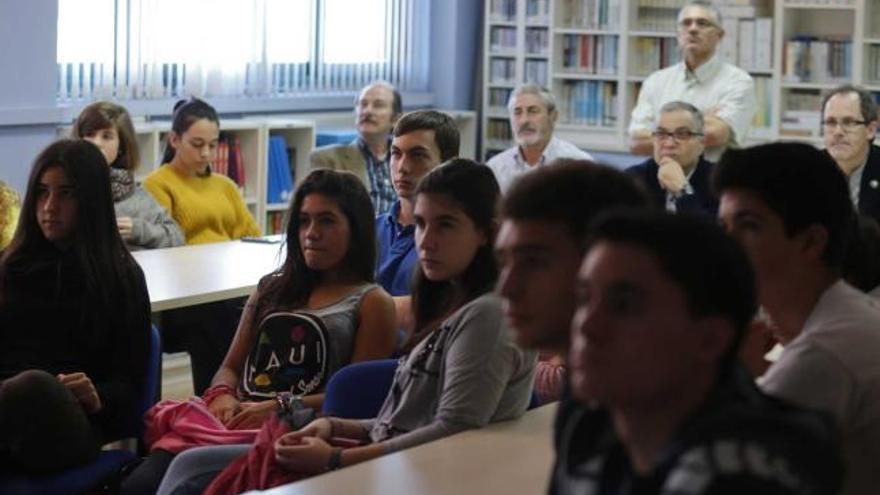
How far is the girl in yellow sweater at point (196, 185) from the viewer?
20.3 ft

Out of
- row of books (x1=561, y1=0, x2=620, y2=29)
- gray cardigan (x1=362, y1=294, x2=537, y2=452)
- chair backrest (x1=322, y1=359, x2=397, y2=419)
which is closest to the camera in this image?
gray cardigan (x1=362, y1=294, x2=537, y2=452)

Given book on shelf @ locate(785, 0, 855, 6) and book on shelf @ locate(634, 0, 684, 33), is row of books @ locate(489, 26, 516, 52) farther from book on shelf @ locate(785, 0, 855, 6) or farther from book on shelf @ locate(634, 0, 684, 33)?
book on shelf @ locate(785, 0, 855, 6)

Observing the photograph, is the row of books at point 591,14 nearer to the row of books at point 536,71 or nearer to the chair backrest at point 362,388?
the row of books at point 536,71

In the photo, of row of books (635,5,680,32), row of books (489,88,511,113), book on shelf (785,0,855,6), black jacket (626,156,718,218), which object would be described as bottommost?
black jacket (626,156,718,218)

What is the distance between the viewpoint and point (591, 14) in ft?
30.6

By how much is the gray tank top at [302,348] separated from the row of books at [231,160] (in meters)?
4.31

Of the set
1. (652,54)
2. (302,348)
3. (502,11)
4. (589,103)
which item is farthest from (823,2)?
(302,348)

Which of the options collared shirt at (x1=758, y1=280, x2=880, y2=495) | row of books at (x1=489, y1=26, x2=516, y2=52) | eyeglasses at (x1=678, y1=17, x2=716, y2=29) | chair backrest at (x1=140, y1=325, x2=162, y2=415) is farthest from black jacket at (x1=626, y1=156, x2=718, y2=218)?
row of books at (x1=489, y1=26, x2=516, y2=52)

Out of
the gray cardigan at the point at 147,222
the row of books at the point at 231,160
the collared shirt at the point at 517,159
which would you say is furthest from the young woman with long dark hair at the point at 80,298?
the row of books at the point at 231,160

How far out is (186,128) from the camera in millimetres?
6215

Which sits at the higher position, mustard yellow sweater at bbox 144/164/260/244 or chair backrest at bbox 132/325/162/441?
mustard yellow sweater at bbox 144/164/260/244

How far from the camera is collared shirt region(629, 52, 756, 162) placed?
7211 millimetres

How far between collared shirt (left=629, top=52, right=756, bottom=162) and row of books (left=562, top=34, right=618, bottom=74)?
5.39 feet

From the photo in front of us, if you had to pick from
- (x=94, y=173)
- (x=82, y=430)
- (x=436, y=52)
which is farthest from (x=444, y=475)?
(x=436, y=52)
